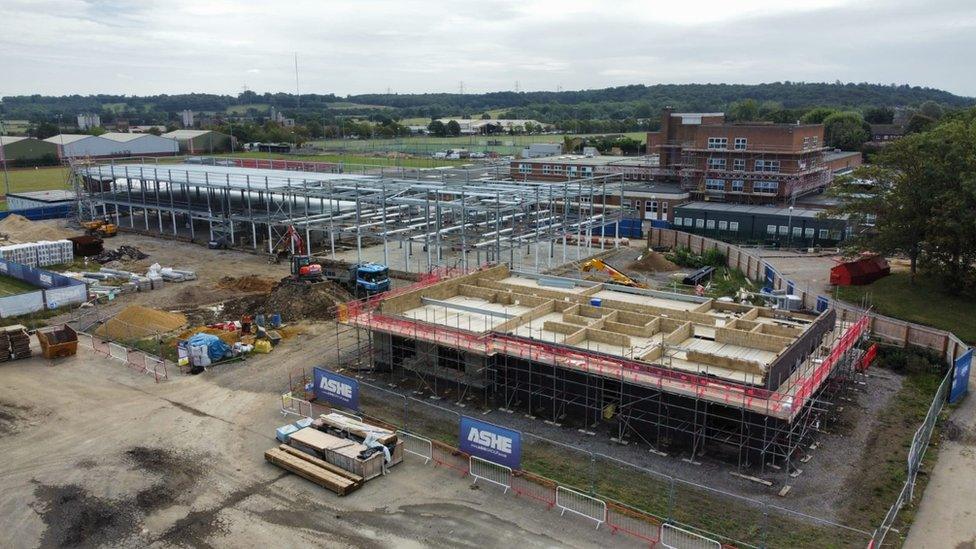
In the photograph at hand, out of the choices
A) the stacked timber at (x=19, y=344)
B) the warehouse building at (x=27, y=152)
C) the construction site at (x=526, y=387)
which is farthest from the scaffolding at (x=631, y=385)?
the warehouse building at (x=27, y=152)

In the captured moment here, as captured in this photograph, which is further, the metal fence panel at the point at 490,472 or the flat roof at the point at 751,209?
the flat roof at the point at 751,209

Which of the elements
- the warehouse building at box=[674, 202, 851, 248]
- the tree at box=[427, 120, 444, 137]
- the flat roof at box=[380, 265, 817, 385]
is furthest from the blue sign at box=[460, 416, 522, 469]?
the tree at box=[427, 120, 444, 137]

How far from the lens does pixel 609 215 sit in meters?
52.8

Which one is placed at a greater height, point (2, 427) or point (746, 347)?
point (746, 347)

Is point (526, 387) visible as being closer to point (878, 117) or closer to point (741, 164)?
point (741, 164)

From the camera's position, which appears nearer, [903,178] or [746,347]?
[746,347]

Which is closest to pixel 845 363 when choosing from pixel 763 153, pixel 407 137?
pixel 763 153

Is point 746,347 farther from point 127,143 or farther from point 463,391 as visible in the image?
point 127,143

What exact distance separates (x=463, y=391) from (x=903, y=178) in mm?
27817

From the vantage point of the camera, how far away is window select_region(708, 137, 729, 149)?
6475cm

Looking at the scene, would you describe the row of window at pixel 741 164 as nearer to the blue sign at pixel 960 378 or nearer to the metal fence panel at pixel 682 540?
the blue sign at pixel 960 378

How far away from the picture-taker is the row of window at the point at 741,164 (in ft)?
203

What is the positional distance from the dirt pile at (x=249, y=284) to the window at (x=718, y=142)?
42.7 metres

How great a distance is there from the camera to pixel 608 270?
44.9m
